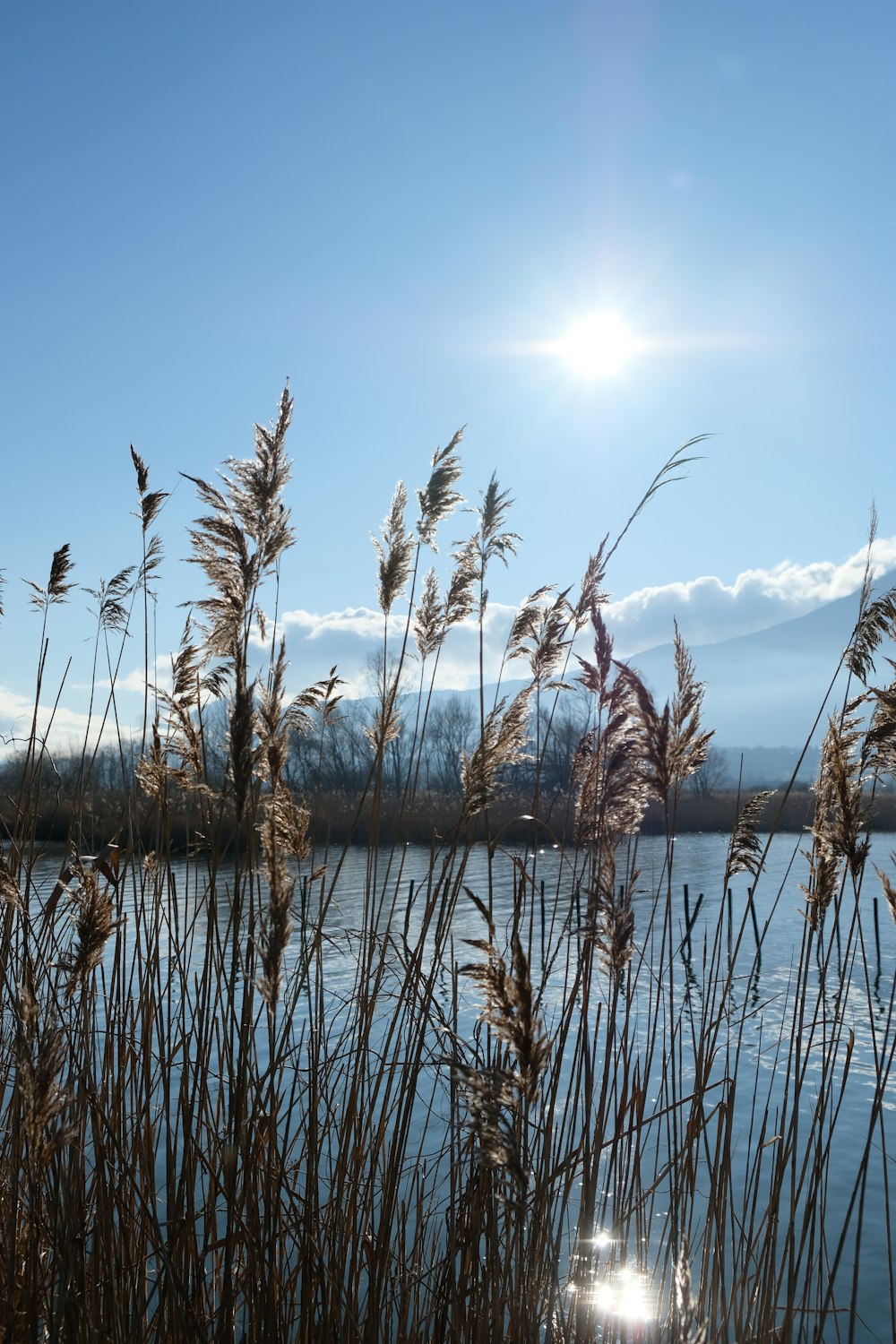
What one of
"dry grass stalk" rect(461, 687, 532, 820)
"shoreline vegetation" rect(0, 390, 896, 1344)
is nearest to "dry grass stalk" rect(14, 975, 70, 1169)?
"shoreline vegetation" rect(0, 390, 896, 1344)

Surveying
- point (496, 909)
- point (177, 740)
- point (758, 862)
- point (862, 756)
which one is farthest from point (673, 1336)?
point (496, 909)

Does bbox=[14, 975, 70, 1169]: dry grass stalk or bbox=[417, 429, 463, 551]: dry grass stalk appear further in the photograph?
bbox=[417, 429, 463, 551]: dry grass stalk

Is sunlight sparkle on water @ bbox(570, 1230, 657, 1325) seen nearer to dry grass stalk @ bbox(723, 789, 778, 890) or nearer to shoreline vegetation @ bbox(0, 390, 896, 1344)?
shoreline vegetation @ bbox(0, 390, 896, 1344)

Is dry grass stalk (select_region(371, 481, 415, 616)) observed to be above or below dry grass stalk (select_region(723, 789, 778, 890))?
above

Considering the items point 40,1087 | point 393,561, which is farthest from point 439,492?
point 40,1087

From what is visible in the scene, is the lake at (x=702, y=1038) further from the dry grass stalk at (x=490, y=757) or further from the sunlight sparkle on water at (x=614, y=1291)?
the dry grass stalk at (x=490, y=757)

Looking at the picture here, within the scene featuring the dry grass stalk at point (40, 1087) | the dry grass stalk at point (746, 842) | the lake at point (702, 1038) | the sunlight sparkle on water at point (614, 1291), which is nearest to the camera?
the dry grass stalk at point (40, 1087)

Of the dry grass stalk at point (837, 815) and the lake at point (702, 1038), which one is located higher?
the dry grass stalk at point (837, 815)

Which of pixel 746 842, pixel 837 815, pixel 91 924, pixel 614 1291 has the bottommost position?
pixel 614 1291

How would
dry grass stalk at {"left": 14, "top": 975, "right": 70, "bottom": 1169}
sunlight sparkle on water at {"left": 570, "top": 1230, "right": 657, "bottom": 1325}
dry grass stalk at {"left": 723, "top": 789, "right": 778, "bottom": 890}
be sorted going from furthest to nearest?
dry grass stalk at {"left": 723, "top": 789, "right": 778, "bottom": 890} < sunlight sparkle on water at {"left": 570, "top": 1230, "right": 657, "bottom": 1325} < dry grass stalk at {"left": 14, "top": 975, "right": 70, "bottom": 1169}

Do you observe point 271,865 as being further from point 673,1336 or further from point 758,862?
point 758,862

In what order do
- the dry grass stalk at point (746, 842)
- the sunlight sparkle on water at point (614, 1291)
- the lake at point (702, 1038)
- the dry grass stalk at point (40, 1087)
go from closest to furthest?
the dry grass stalk at point (40, 1087)
the sunlight sparkle on water at point (614, 1291)
the lake at point (702, 1038)
the dry grass stalk at point (746, 842)

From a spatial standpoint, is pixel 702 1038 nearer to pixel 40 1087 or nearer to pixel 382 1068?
pixel 382 1068

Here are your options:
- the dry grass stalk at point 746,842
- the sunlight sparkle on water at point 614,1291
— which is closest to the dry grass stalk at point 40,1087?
the sunlight sparkle on water at point 614,1291
